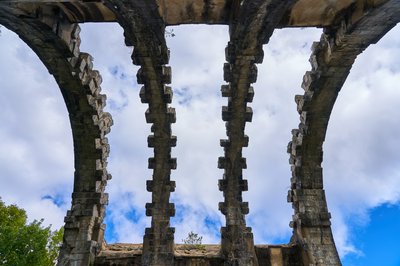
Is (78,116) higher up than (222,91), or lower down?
higher up

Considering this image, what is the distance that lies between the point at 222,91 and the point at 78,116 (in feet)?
15.0

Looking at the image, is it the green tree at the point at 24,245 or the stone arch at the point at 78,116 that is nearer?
the stone arch at the point at 78,116

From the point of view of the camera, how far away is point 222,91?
1074 cm

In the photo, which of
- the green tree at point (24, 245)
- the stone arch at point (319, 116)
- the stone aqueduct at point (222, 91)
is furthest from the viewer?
the green tree at point (24, 245)

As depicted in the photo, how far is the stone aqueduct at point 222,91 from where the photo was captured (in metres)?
9.24

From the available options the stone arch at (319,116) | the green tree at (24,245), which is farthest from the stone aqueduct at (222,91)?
the green tree at (24,245)

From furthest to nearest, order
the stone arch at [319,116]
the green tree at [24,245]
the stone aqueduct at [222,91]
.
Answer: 1. the green tree at [24,245]
2. the stone arch at [319,116]
3. the stone aqueduct at [222,91]

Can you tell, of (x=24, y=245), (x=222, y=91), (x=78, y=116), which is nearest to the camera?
(x=222, y=91)

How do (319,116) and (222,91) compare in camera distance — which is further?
(319,116)

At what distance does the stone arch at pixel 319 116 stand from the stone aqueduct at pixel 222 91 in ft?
0.10

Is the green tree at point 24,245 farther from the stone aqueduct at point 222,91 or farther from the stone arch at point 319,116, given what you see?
the stone arch at point 319,116

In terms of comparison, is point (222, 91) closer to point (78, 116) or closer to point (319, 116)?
point (319, 116)

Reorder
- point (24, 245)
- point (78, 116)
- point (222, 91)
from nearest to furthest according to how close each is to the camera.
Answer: point (222, 91)
point (78, 116)
point (24, 245)

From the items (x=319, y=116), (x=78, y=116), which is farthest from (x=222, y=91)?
(x=78, y=116)
